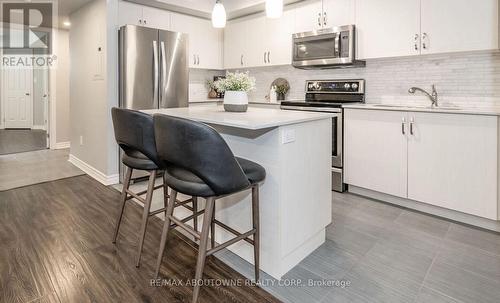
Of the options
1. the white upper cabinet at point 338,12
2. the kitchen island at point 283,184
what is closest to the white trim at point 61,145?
the kitchen island at point 283,184

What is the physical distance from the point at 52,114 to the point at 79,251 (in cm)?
472

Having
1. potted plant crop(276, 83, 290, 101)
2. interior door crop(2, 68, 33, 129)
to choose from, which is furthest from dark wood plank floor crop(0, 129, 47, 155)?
potted plant crop(276, 83, 290, 101)

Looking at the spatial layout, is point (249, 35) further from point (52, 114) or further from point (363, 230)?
point (52, 114)

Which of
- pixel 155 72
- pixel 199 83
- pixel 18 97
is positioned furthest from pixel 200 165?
pixel 18 97

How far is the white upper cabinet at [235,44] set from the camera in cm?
497

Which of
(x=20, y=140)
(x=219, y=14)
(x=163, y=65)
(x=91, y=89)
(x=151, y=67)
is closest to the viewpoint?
(x=219, y=14)

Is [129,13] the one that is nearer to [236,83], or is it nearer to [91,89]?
[91,89]

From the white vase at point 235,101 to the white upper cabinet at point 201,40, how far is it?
2784 mm

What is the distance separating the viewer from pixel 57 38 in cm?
586

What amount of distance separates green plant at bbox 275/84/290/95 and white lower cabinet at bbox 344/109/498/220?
149 cm

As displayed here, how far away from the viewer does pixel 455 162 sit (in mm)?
2768

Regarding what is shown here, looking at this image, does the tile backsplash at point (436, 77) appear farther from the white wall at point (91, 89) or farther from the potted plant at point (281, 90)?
the white wall at point (91, 89)

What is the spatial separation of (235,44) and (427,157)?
133 inches

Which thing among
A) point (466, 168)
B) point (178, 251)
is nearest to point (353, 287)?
point (178, 251)
